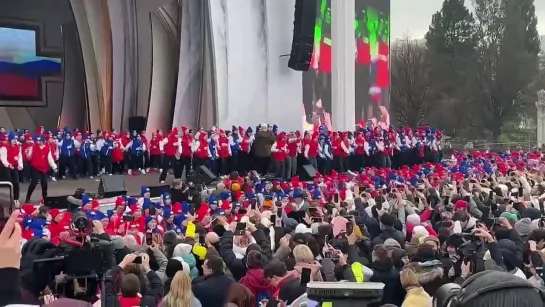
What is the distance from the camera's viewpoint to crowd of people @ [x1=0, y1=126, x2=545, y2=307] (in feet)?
13.2

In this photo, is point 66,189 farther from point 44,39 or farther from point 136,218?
point 44,39

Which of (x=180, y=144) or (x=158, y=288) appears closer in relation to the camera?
(x=158, y=288)

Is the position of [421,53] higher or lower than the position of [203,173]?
higher

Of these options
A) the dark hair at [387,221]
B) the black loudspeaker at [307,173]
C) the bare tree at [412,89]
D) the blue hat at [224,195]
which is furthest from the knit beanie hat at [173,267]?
the bare tree at [412,89]

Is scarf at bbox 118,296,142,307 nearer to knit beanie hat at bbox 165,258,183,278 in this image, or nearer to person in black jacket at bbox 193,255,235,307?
person in black jacket at bbox 193,255,235,307

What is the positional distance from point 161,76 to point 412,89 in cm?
2897

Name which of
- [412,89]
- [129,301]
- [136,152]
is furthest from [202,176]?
[412,89]

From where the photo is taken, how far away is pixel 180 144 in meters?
16.9

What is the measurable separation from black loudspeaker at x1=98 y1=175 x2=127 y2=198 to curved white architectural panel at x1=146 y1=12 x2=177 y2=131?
30.6 feet

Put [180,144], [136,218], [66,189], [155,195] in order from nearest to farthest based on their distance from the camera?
[136,218] → [155,195] → [66,189] → [180,144]

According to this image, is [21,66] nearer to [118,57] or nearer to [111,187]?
[118,57]

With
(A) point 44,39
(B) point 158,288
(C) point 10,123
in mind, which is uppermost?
(A) point 44,39

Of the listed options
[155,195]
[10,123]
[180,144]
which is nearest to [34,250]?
[155,195]

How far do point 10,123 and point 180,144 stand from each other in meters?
9.59
